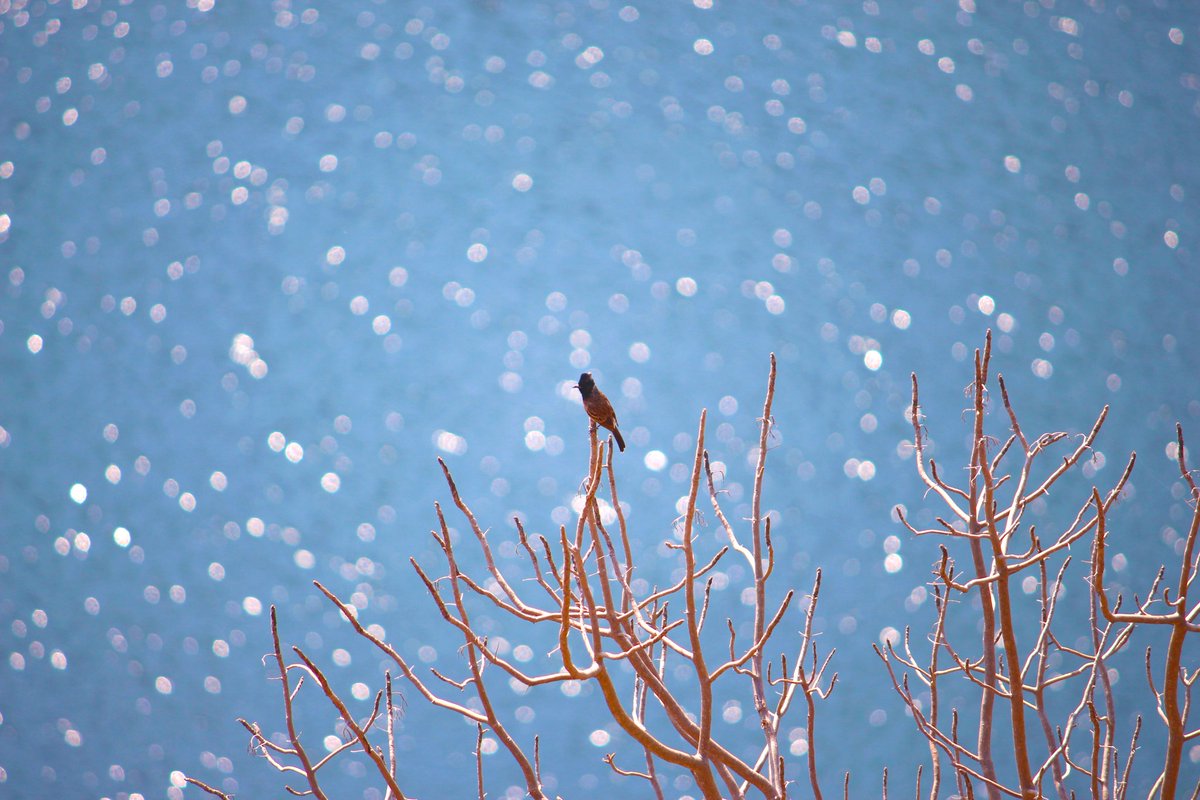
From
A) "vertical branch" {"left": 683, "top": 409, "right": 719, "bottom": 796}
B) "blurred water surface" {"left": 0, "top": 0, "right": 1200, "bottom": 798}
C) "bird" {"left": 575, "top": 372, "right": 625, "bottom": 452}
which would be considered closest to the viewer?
"vertical branch" {"left": 683, "top": 409, "right": 719, "bottom": 796}

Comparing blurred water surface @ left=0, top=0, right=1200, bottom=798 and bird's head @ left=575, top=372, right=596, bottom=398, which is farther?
blurred water surface @ left=0, top=0, right=1200, bottom=798

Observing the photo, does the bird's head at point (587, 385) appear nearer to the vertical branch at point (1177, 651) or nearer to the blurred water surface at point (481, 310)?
the vertical branch at point (1177, 651)

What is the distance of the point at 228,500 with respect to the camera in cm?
186

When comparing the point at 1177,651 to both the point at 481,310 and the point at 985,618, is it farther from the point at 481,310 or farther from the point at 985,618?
the point at 481,310

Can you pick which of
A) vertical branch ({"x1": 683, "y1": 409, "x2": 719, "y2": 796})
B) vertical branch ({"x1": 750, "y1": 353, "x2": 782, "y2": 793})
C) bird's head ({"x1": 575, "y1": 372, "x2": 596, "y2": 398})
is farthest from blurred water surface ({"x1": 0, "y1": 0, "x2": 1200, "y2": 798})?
vertical branch ({"x1": 683, "y1": 409, "x2": 719, "y2": 796})

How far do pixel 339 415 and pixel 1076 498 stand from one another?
1671 millimetres

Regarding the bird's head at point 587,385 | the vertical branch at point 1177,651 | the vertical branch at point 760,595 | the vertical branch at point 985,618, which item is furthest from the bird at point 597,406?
the vertical branch at point 1177,651

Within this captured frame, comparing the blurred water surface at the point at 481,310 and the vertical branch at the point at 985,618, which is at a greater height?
the vertical branch at the point at 985,618

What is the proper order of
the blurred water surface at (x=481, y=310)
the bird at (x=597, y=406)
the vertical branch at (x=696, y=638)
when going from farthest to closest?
the blurred water surface at (x=481, y=310)
the bird at (x=597, y=406)
the vertical branch at (x=696, y=638)

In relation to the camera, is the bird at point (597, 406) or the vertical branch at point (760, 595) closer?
the vertical branch at point (760, 595)

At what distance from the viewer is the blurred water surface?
187cm

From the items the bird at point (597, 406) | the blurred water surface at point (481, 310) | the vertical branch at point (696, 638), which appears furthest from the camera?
the blurred water surface at point (481, 310)

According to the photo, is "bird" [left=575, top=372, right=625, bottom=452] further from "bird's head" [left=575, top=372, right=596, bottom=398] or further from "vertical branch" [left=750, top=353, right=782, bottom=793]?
"vertical branch" [left=750, top=353, right=782, bottom=793]

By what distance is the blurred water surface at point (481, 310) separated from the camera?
1.87 meters
